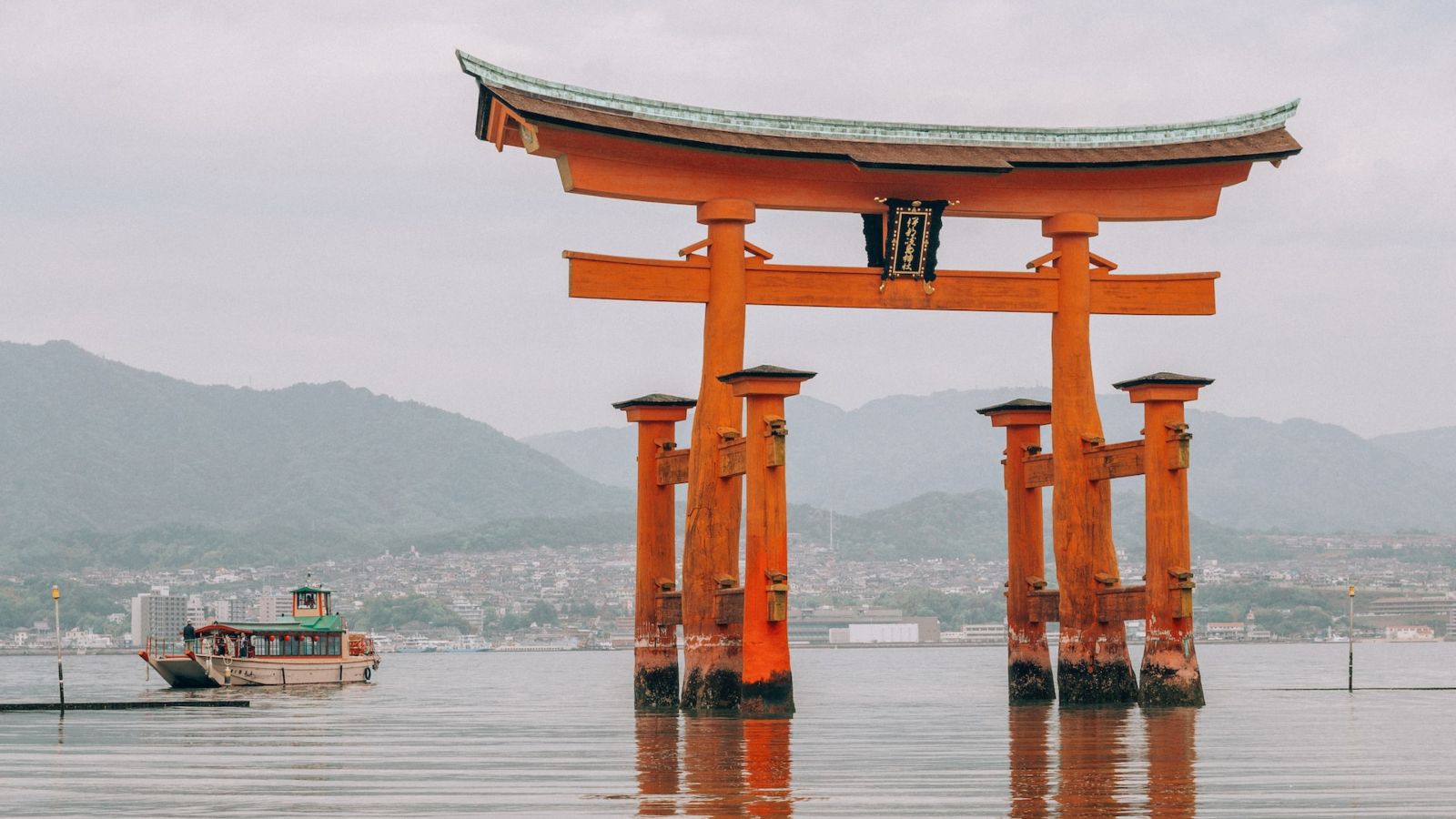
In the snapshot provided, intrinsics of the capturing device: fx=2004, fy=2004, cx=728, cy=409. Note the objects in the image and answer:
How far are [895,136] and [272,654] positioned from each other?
38532 mm

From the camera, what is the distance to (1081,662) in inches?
1388

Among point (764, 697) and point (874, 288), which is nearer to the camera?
point (764, 697)

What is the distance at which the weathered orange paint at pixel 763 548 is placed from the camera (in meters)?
31.0

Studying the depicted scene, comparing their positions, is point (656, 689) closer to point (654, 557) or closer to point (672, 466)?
point (654, 557)

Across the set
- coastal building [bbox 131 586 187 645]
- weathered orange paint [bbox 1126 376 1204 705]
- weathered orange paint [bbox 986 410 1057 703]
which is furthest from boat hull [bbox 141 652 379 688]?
coastal building [bbox 131 586 187 645]

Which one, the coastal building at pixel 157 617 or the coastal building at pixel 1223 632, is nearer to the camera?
the coastal building at pixel 157 617

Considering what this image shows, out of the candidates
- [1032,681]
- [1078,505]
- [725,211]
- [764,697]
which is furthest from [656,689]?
[725,211]

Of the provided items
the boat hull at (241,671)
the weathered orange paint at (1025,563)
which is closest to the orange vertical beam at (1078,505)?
the weathered orange paint at (1025,563)

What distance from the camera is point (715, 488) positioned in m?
33.5

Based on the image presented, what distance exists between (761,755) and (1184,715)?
1120 cm

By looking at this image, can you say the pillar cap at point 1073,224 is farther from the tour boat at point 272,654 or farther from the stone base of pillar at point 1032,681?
the tour boat at point 272,654

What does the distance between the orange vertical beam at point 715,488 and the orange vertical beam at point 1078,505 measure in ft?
19.4

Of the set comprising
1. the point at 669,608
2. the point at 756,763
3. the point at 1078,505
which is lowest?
the point at 756,763

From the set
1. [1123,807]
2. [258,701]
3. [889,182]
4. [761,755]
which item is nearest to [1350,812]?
[1123,807]
